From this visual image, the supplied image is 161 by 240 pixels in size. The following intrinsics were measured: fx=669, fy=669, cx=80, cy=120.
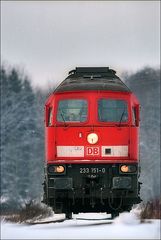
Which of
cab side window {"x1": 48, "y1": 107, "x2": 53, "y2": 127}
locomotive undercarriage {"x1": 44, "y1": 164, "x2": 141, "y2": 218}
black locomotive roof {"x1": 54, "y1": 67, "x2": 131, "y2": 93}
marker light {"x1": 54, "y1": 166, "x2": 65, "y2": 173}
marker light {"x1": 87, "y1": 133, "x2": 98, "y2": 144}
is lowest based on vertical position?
locomotive undercarriage {"x1": 44, "y1": 164, "x2": 141, "y2": 218}

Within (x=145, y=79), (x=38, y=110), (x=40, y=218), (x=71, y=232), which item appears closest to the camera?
(x=71, y=232)

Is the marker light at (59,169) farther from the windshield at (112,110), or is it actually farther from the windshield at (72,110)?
the windshield at (112,110)

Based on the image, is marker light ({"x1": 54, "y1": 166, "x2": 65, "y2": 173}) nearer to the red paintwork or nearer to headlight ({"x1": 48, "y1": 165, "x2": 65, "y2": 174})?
headlight ({"x1": 48, "y1": 165, "x2": 65, "y2": 174})

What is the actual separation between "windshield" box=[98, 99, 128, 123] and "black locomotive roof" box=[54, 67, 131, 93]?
0.96 ft

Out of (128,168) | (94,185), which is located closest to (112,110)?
(128,168)

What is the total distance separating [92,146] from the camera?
14.7 meters

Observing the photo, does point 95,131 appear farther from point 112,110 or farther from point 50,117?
point 50,117

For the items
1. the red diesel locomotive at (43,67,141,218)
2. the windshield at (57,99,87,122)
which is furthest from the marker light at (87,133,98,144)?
the windshield at (57,99,87,122)

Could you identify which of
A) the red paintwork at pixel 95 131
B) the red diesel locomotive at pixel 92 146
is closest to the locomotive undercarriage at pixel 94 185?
the red diesel locomotive at pixel 92 146

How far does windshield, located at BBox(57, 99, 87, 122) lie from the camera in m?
14.9

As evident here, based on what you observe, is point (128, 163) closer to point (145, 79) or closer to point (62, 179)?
point (62, 179)

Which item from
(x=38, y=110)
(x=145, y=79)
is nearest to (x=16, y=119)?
(x=38, y=110)

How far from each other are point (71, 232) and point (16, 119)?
53.4 meters

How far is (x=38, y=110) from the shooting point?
73812mm
